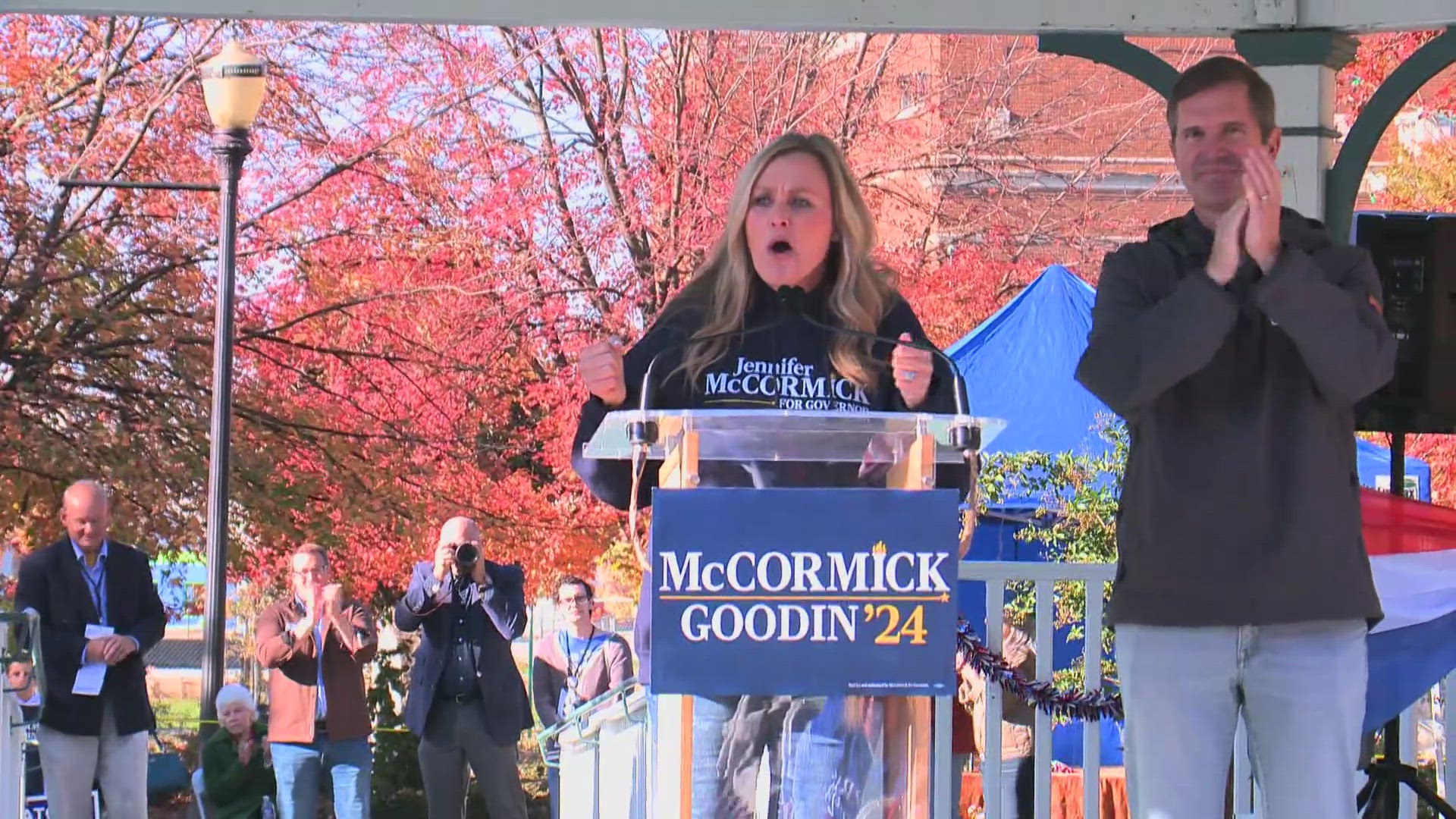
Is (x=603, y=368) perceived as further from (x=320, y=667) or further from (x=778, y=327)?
(x=320, y=667)

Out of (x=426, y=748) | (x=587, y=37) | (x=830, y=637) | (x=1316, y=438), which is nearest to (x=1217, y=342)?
(x=1316, y=438)

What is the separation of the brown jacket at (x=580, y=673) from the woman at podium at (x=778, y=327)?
15.7ft

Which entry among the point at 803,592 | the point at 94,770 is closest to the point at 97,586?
the point at 94,770

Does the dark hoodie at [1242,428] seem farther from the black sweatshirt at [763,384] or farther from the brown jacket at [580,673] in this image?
the brown jacket at [580,673]

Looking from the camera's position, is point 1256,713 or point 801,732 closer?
point 801,732

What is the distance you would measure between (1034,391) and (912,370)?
24.8ft

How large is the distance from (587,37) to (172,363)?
4187 millimetres

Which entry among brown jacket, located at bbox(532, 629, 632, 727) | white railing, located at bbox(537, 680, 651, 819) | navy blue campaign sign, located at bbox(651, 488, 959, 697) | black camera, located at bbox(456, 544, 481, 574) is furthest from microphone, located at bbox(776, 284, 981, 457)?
brown jacket, located at bbox(532, 629, 632, 727)

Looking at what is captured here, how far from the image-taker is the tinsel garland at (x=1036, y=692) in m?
4.25

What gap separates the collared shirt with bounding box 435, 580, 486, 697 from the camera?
23.2 feet

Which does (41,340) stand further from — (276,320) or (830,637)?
(830,637)

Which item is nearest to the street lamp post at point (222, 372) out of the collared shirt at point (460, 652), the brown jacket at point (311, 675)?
the brown jacket at point (311, 675)

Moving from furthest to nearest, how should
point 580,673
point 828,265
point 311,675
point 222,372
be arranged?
point 222,372 < point 580,673 < point 311,675 < point 828,265

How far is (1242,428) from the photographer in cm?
268
